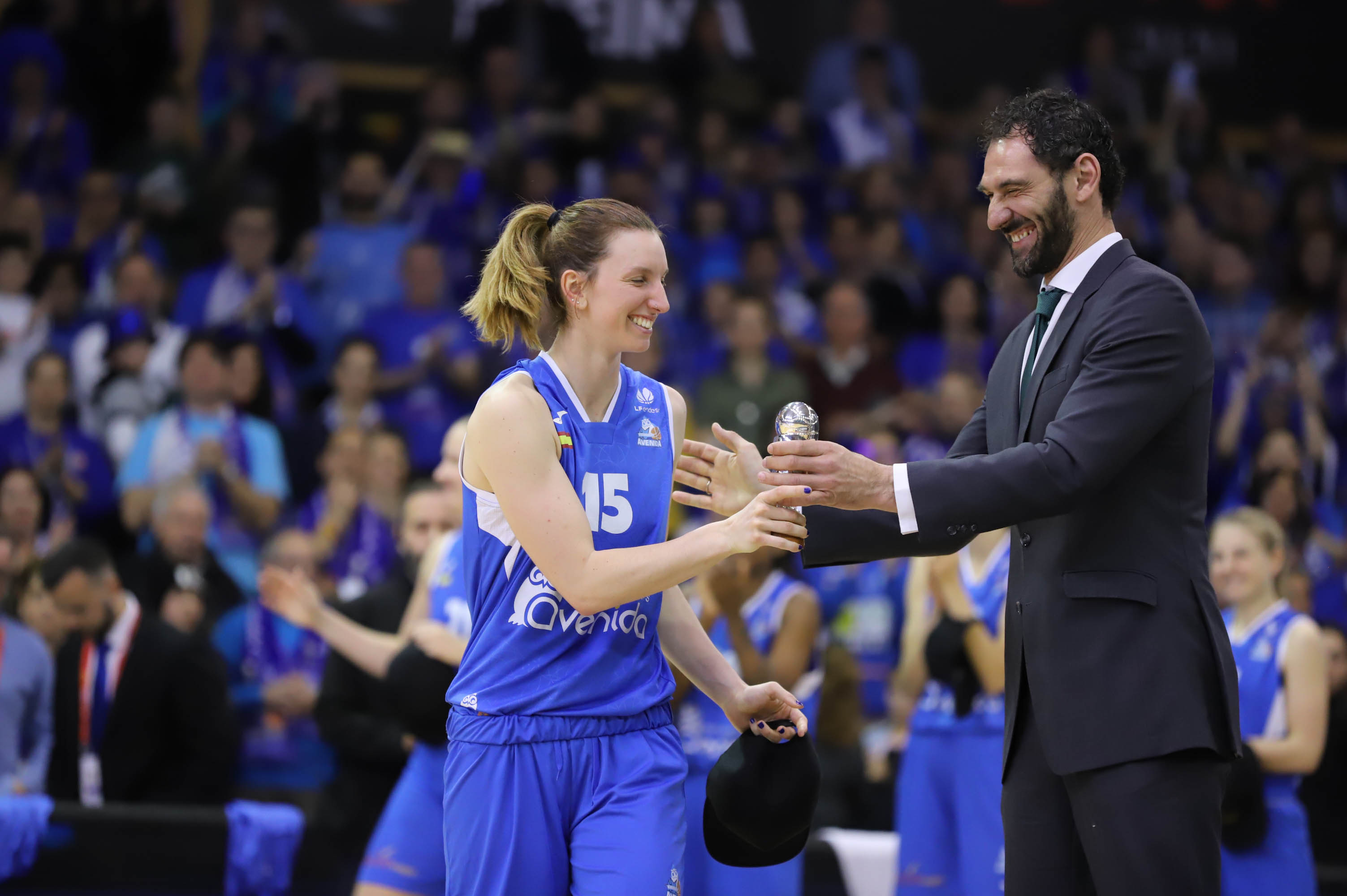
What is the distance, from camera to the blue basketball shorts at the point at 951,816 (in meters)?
5.73

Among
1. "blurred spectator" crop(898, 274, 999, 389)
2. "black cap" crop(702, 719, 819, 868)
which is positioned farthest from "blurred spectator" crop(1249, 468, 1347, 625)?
"black cap" crop(702, 719, 819, 868)

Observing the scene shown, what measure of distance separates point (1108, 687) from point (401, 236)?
24.3ft

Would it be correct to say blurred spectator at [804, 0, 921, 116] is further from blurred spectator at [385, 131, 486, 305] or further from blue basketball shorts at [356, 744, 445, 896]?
blue basketball shorts at [356, 744, 445, 896]

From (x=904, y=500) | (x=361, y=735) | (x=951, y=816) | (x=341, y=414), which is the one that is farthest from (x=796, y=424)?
(x=341, y=414)

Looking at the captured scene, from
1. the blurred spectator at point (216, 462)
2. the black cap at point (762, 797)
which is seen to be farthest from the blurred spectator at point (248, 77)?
the black cap at point (762, 797)

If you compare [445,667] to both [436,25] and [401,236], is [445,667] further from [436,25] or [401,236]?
[436,25]

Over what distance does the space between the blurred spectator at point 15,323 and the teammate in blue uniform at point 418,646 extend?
3.51m

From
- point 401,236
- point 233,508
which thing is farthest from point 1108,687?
point 401,236

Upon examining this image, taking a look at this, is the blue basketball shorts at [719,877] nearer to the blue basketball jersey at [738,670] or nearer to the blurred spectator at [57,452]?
the blue basketball jersey at [738,670]

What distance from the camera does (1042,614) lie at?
131 inches

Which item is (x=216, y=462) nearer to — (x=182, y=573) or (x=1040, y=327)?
(x=182, y=573)

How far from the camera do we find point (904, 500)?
3.29m

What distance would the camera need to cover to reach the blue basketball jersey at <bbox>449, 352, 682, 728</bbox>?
3.36 m

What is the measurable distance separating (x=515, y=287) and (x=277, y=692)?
4.37 metres
